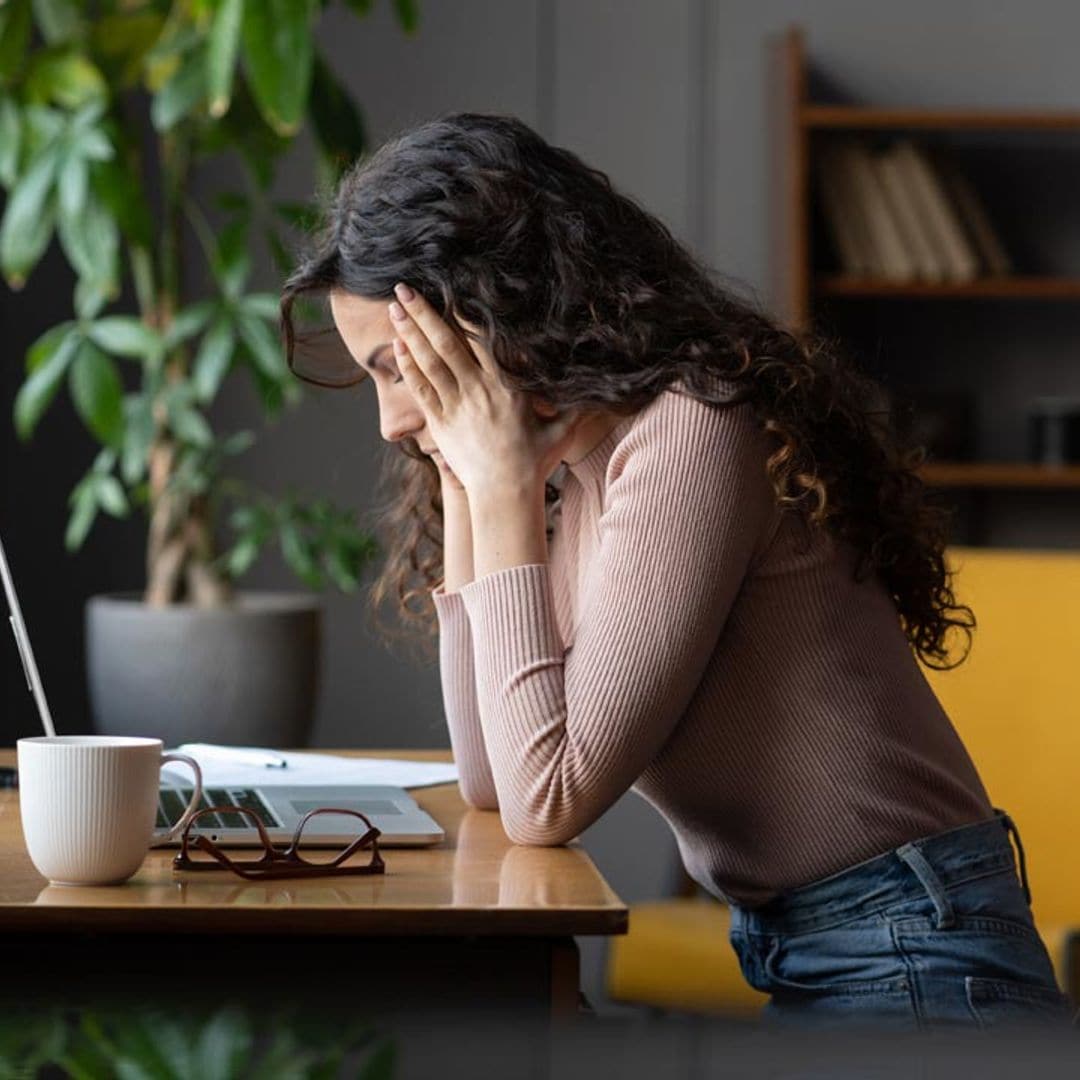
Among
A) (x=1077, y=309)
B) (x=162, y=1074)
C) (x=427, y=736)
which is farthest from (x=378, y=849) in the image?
(x=1077, y=309)

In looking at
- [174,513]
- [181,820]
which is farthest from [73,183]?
[181,820]

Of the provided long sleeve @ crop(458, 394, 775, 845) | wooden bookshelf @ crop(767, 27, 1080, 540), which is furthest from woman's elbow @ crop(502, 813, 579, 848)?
wooden bookshelf @ crop(767, 27, 1080, 540)

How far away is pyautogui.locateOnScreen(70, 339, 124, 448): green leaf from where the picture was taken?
102 inches

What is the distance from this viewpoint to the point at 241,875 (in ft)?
3.12

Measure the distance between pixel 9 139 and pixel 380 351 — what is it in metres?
1.57

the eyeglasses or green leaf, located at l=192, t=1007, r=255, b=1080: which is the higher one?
green leaf, located at l=192, t=1007, r=255, b=1080

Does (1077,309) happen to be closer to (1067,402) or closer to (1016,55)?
(1067,402)

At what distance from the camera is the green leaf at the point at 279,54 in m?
2.36

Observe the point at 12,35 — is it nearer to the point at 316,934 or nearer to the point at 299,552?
the point at 299,552

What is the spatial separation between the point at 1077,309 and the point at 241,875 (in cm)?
306

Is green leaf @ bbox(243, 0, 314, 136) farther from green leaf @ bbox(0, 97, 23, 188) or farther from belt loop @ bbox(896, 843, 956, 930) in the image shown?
belt loop @ bbox(896, 843, 956, 930)

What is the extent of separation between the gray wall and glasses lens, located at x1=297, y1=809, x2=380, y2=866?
8.28 ft

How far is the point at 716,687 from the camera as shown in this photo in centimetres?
113

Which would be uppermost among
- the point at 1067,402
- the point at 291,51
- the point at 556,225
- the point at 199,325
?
the point at 291,51
